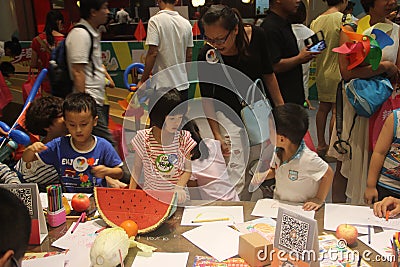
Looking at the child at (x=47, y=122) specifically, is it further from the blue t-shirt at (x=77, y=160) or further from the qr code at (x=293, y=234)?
the qr code at (x=293, y=234)

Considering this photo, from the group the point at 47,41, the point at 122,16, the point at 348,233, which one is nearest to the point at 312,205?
the point at 348,233

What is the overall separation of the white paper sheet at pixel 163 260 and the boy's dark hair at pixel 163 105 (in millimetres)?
533

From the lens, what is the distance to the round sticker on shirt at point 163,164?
1631mm

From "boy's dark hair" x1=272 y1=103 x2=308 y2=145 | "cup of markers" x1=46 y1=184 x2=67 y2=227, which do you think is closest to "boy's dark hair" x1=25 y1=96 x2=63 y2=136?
"cup of markers" x1=46 y1=184 x2=67 y2=227

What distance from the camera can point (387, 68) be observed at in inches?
85.4

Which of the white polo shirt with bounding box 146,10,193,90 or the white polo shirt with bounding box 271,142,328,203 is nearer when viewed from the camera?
the white polo shirt with bounding box 271,142,328,203

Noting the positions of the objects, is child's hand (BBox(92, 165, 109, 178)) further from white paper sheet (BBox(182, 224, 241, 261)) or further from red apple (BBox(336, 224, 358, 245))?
red apple (BBox(336, 224, 358, 245))

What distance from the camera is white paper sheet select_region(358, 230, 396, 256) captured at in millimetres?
1276

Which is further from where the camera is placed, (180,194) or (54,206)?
(180,194)

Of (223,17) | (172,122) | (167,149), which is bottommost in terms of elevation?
(167,149)

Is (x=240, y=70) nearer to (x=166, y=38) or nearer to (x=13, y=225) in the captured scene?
(x=166, y=38)

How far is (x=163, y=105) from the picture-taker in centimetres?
160

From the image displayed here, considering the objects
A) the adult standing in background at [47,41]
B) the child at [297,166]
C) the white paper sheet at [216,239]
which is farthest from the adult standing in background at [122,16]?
the white paper sheet at [216,239]

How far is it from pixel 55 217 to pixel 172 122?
54cm
